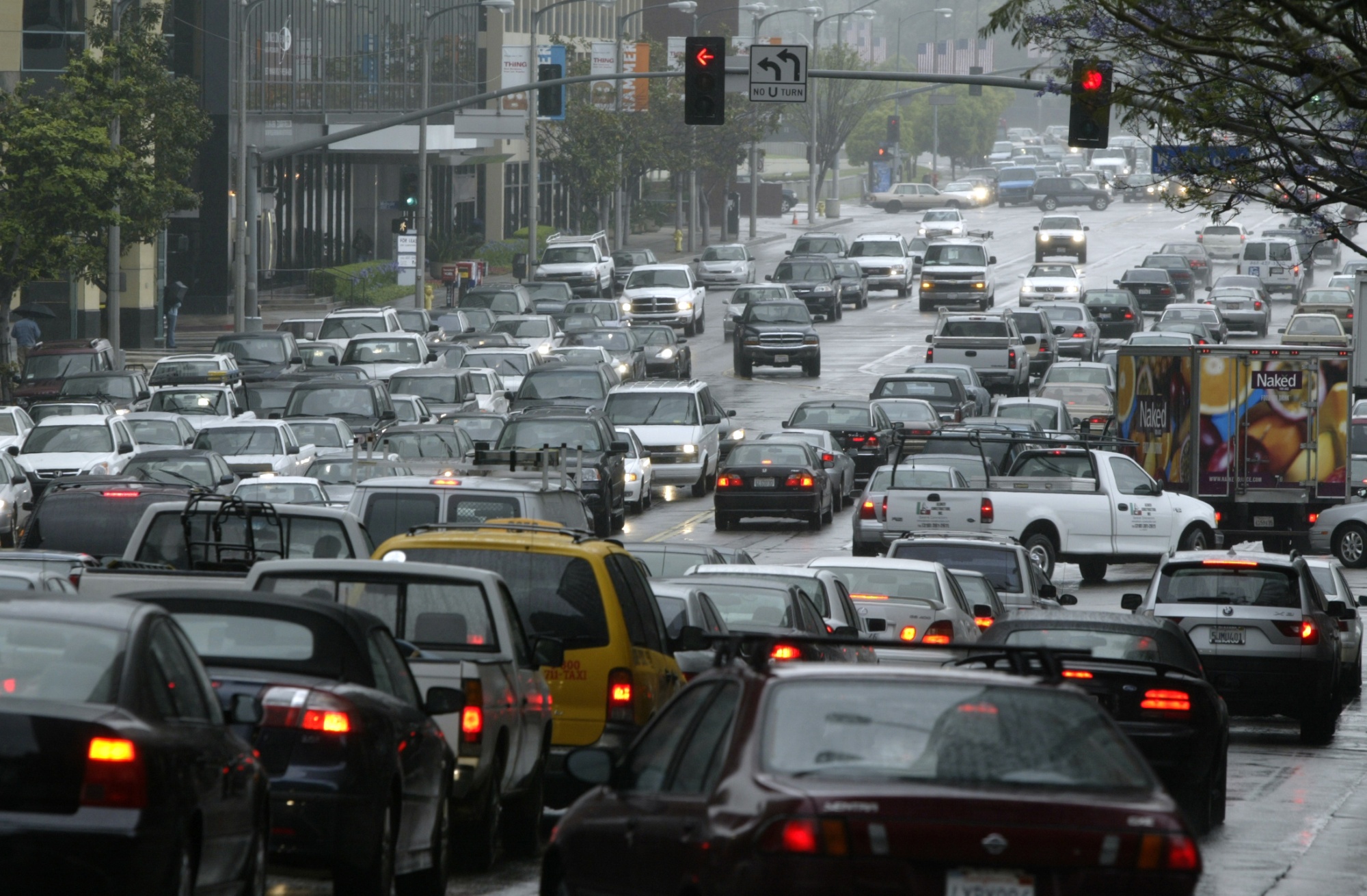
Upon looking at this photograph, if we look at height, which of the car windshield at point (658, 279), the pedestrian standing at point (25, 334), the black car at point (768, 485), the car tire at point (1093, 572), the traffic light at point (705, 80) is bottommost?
the car tire at point (1093, 572)

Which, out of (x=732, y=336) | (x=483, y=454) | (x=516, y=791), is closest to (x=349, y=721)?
(x=516, y=791)

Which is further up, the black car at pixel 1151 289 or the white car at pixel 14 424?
the black car at pixel 1151 289

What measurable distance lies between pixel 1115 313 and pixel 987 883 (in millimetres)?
58779

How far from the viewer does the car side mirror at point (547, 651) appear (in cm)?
1163

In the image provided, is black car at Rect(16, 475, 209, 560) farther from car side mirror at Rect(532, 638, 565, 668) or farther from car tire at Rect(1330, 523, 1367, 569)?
car tire at Rect(1330, 523, 1367, 569)

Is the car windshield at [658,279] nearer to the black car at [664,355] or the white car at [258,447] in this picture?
the black car at [664,355]

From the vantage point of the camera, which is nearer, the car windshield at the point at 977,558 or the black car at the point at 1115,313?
the car windshield at the point at 977,558

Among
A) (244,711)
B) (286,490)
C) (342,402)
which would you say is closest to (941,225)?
(342,402)

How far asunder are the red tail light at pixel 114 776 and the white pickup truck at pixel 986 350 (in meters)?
41.7

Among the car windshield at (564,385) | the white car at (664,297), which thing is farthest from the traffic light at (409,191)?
the car windshield at (564,385)

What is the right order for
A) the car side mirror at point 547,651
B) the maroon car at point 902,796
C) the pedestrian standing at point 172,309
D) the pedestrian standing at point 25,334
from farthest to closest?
the pedestrian standing at point 172,309
the pedestrian standing at point 25,334
the car side mirror at point 547,651
the maroon car at point 902,796

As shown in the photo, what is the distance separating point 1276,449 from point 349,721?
25.8 metres

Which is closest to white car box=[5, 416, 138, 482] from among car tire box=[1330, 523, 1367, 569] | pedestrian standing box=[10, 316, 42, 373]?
pedestrian standing box=[10, 316, 42, 373]

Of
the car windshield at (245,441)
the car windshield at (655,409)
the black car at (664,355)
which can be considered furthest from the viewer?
the black car at (664,355)
